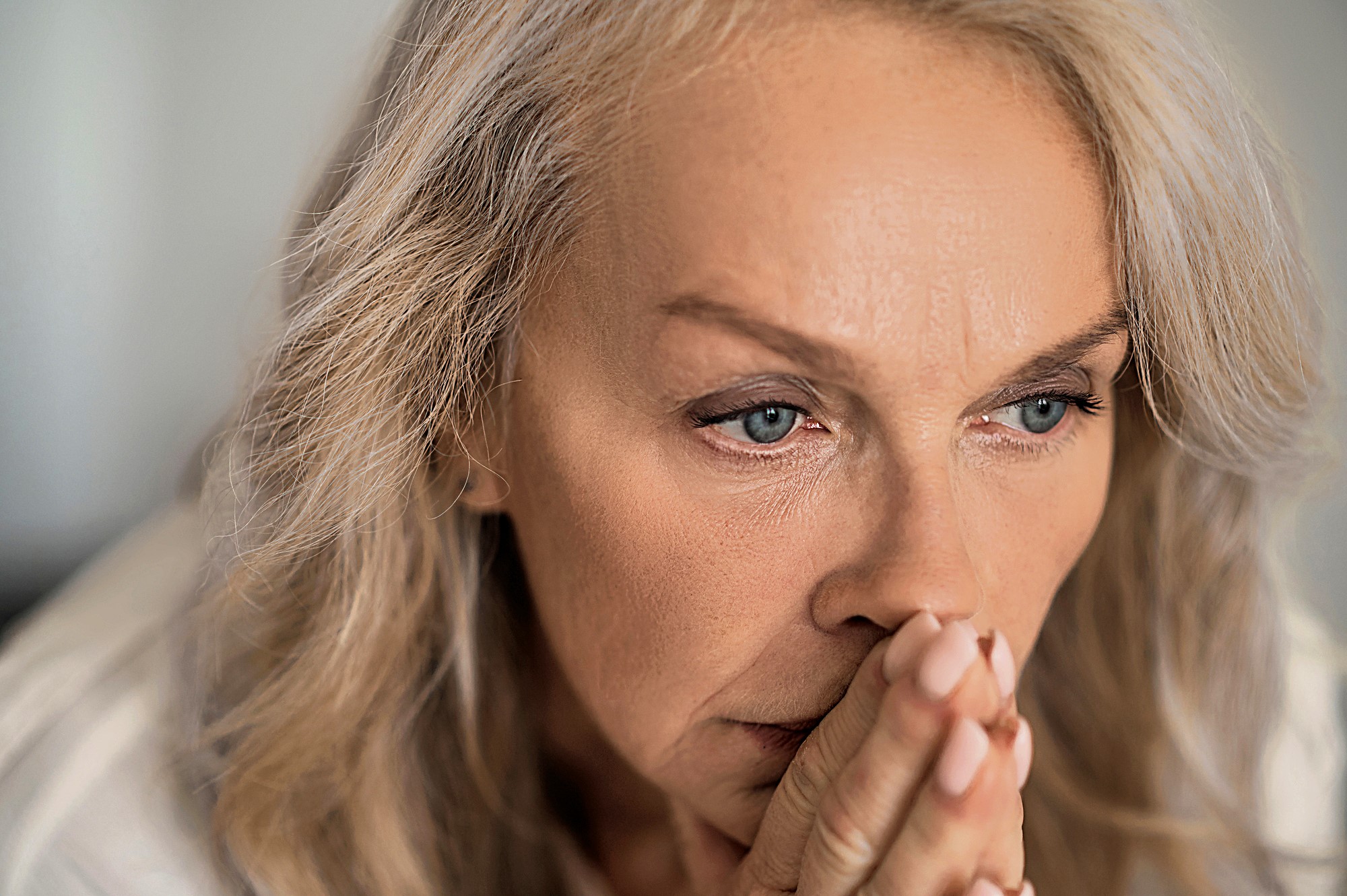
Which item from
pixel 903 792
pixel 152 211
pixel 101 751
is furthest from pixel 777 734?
pixel 152 211

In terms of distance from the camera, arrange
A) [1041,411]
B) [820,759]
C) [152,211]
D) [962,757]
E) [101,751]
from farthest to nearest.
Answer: [152,211] < [101,751] < [1041,411] < [820,759] < [962,757]

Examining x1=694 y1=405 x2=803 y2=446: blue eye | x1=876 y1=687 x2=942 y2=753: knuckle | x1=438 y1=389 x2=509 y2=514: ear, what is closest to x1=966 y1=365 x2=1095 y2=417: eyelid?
x1=694 y1=405 x2=803 y2=446: blue eye

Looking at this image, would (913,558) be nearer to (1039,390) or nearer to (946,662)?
(946,662)

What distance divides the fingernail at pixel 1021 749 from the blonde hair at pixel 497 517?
40 centimetres

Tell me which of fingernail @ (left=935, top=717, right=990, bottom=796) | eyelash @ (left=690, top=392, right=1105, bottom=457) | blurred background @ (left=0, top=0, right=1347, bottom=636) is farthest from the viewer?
blurred background @ (left=0, top=0, right=1347, bottom=636)

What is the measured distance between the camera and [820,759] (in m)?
0.90

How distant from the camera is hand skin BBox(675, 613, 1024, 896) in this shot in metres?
0.79

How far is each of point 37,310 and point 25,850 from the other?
0.93 meters

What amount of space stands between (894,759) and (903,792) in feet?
0.11

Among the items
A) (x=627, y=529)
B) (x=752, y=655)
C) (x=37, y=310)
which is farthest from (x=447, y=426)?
(x=37, y=310)

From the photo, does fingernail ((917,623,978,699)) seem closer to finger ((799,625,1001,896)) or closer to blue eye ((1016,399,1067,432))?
finger ((799,625,1001,896))

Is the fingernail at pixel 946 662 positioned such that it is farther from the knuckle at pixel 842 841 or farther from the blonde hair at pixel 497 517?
the blonde hair at pixel 497 517

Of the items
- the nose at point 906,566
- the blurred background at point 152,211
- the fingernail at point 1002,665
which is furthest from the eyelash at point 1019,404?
the blurred background at point 152,211

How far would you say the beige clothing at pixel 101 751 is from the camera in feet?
3.73
